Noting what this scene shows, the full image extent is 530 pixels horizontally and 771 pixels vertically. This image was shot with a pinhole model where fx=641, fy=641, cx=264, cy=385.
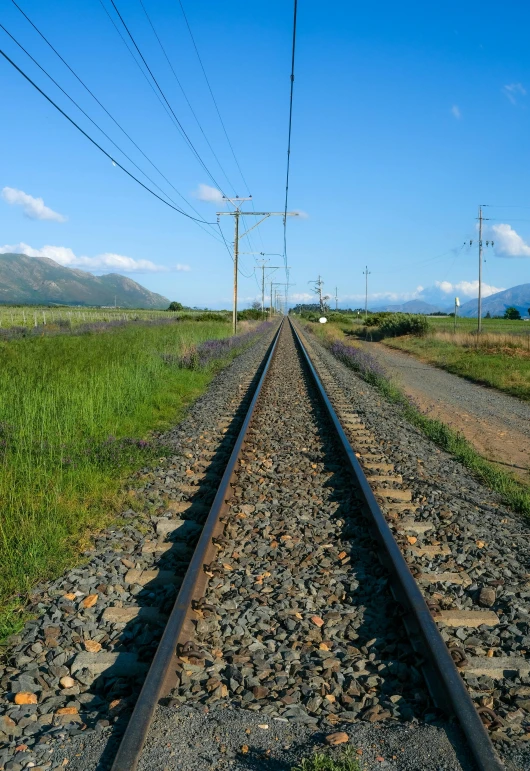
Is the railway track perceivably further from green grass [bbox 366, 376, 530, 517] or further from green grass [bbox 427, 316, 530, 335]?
green grass [bbox 427, 316, 530, 335]

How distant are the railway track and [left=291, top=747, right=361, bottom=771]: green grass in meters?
0.35

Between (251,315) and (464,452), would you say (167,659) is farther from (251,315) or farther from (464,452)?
(251,315)

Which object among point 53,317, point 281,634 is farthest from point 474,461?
point 53,317

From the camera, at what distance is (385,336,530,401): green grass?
1819cm

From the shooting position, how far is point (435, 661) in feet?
10.8

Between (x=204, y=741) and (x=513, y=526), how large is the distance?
4.14 meters

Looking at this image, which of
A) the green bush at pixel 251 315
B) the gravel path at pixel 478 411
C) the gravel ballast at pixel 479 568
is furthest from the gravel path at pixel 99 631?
the green bush at pixel 251 315

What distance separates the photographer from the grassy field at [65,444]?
16.3ft

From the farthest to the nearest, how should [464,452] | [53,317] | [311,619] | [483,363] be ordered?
[53,317]
[483,363]
[464,452]
[311,619]

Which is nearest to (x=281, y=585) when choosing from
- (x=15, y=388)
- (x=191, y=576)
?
(x=191, y=576)

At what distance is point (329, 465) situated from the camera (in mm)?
8062

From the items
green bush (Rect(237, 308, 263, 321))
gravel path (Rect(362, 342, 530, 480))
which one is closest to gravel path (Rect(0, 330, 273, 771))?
gravel path (Rect(362, 342, 530, 480))

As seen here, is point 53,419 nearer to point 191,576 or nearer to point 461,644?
point 191,576

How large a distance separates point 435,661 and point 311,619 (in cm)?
96
